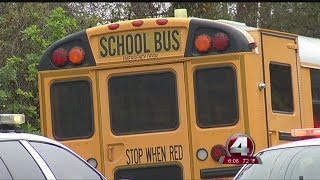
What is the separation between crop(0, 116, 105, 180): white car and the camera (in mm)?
7090

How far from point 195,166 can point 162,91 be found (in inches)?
36.6

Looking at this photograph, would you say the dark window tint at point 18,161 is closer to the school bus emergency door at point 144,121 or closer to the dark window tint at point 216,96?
the school bus emergency door at point 144,121

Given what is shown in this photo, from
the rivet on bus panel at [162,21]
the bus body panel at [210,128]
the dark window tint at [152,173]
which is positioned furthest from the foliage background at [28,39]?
the bus body panel at [210,128]

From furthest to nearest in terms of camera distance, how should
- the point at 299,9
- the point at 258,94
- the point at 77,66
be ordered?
the point at 299,9
the point at 77,66
the point at 258,94

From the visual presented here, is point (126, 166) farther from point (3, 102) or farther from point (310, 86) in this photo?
point (3, 102)

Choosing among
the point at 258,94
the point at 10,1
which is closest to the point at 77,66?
the point at 258,94

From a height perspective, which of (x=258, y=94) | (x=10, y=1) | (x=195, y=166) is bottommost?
(x=195, y=166)

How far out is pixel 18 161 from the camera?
7.17 metres

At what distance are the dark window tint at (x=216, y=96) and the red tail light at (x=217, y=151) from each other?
0.25 m

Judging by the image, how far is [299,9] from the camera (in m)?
30.4

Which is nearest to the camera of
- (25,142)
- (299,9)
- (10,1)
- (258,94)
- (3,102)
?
(25,142)

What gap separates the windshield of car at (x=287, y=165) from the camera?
7.45 meters

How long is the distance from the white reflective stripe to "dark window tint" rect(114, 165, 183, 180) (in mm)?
3290

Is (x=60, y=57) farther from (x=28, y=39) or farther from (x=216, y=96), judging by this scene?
(x=28, y=39)
